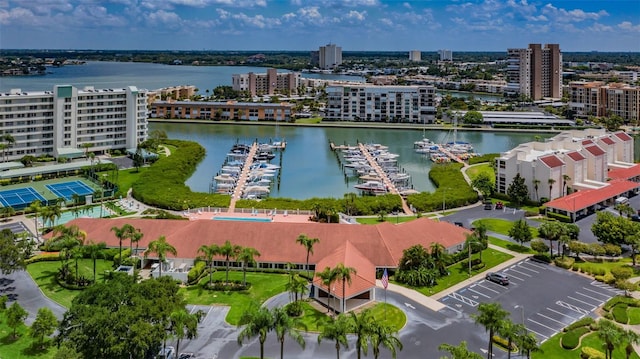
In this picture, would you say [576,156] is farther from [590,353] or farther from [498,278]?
[590,353]

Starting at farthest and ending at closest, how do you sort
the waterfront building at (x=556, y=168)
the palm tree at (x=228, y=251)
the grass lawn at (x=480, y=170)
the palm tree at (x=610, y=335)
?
1. the grass lawn at (x=480, y=170)
2. the waterfront building at (x=556, y=168)
3. the palm tree at (x=228, y=251)
4. the palm tree at (x=610, y=335)

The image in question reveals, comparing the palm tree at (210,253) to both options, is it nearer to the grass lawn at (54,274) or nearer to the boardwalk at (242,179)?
the grass lawn at (54,274)

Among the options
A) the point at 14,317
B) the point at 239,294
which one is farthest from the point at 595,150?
the point at 14,317

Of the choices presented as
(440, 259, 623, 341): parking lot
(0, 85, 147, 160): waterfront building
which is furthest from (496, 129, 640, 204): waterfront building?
(0, 85, 147, 160): waterfront building

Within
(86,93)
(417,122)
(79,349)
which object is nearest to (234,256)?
(79,349)

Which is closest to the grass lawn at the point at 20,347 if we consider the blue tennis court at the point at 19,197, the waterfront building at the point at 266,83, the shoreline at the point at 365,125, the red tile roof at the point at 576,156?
the blue tennis court at the point at 19,197
